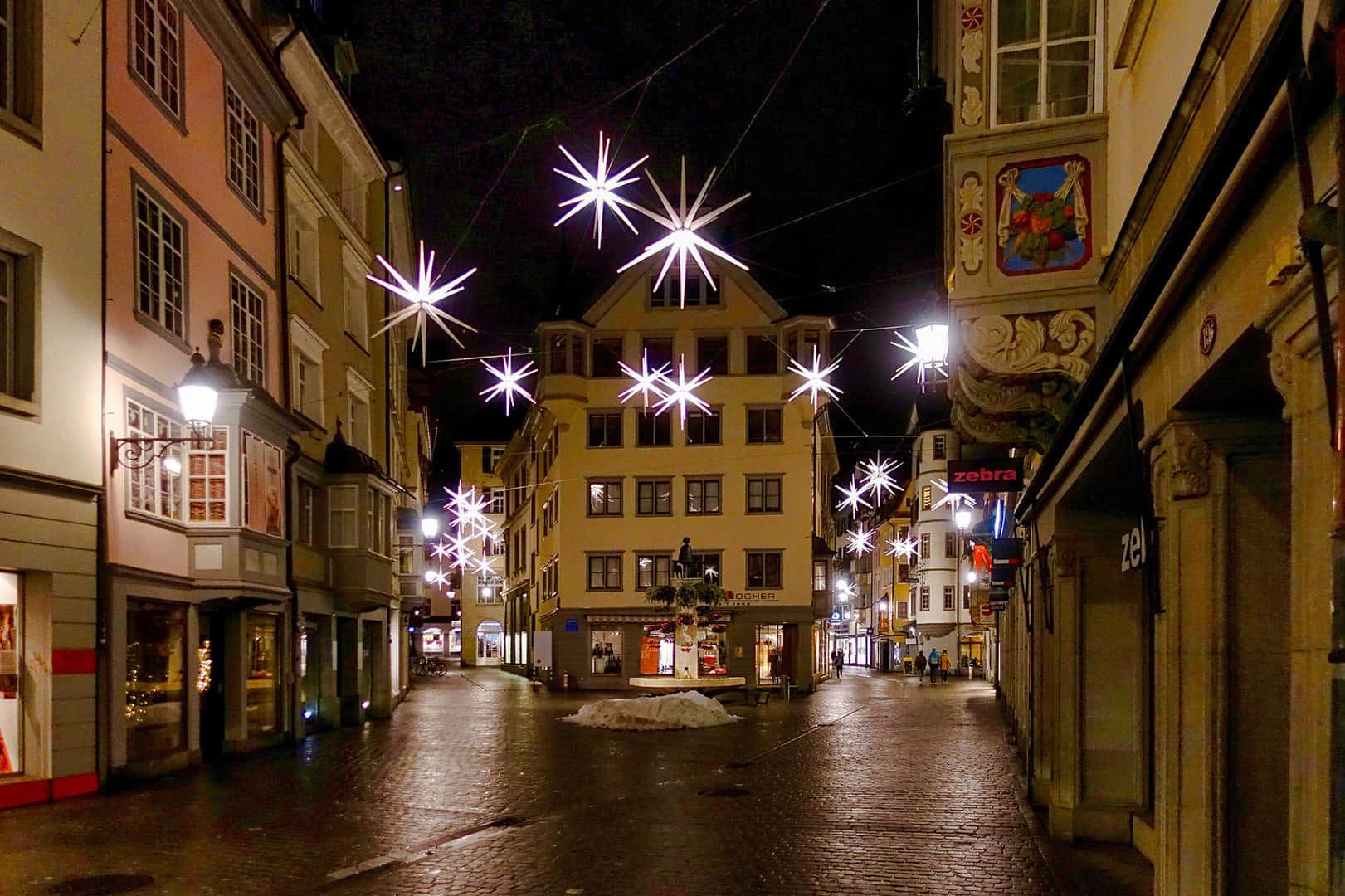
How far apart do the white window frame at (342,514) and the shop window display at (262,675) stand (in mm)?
3994

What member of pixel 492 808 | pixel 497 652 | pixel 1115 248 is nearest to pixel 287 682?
pixel 492 808

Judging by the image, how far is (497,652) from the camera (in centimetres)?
8569

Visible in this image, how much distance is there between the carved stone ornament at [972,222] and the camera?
1059 centimetres

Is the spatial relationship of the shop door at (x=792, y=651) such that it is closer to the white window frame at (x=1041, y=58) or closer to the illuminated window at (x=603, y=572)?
the illuminated window at (x=603, y=572)

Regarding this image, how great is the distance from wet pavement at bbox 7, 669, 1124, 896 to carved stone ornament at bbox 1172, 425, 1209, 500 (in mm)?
4998

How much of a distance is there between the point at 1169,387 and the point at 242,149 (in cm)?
2019

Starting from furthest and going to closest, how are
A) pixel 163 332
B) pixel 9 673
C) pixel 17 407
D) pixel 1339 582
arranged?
pixel 163 332
pixel 9 673
pixel 17 407
pixel 1339 582

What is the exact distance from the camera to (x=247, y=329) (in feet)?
76.4

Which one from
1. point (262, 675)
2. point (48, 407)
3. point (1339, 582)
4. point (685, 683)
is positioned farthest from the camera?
point (685, 683)

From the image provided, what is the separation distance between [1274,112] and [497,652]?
275 feet

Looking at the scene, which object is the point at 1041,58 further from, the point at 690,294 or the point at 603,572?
the point at 603,572

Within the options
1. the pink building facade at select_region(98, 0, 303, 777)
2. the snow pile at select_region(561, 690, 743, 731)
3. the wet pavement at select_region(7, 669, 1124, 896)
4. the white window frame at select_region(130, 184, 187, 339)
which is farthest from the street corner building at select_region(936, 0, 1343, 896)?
the snow pile at select_region(561, 690, 743, 731)

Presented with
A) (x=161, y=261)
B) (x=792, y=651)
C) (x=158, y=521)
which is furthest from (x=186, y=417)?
(x=792, y=651)

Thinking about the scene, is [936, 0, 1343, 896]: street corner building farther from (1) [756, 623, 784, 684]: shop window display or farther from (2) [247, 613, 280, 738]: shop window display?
(1) [756, 623, 784, 684]: shop window display
